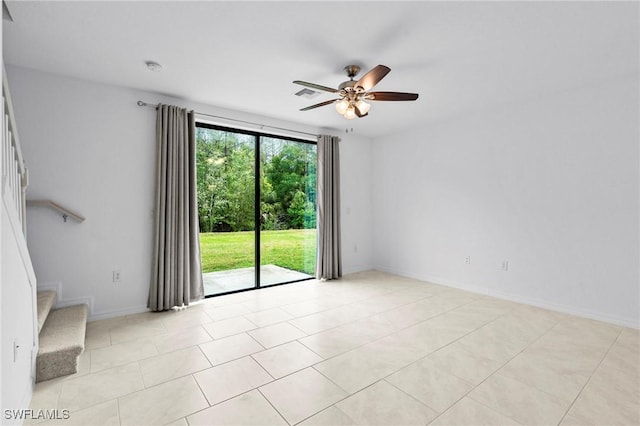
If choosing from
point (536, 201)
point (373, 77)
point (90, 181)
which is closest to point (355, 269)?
point (536, 201)

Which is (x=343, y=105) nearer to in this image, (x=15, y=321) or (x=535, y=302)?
(x=15, y=321)

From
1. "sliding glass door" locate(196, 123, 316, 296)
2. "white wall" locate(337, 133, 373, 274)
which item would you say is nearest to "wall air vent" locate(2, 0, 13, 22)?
"sliding glass door" locate(196, 123, 316, 296)

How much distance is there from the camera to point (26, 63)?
2.81 metres

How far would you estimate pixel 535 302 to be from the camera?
3.77 metres

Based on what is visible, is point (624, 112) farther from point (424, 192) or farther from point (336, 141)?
point (336, 141)

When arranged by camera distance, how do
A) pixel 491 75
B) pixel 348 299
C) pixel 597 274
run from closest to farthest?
pixel 491 75, pixel 597 274, pixel 348 299

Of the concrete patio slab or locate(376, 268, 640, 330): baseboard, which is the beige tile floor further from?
the concrete patio slab

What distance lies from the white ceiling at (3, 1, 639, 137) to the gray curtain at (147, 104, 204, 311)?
43 cm

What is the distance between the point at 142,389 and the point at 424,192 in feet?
14.6

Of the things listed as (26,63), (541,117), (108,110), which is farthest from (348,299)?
(26,63)

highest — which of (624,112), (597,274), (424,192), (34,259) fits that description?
(624,112)

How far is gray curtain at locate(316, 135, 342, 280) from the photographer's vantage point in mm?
5020

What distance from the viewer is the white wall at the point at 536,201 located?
3205 mm
